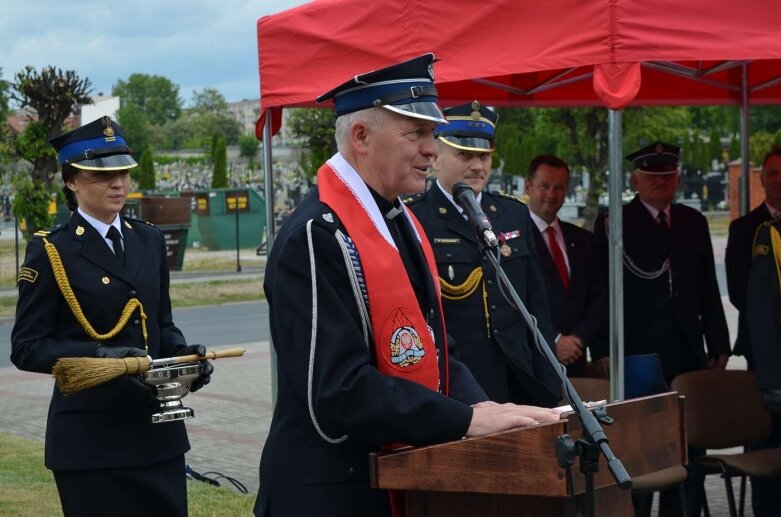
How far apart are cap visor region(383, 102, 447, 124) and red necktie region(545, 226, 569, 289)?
4.26m

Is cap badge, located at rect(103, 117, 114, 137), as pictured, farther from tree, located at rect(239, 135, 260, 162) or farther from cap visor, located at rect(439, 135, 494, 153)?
tree, located at rect(239, 135, 260, 162)

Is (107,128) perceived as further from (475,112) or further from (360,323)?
(360,323)

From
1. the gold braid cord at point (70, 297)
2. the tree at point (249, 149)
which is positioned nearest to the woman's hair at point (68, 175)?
the gold braid cord at point (70, 297)

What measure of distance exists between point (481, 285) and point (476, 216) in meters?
2.36

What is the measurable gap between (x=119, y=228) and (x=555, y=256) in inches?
122

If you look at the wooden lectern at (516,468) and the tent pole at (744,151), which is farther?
the tent pole at (744,151)

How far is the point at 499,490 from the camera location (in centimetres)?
285

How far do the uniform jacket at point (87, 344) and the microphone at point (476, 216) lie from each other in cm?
180

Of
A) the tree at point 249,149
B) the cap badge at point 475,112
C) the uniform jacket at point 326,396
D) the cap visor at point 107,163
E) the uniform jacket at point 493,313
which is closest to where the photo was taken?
the uniform jacket at point 326,396

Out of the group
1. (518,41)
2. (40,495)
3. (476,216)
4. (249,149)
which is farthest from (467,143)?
(249,149)

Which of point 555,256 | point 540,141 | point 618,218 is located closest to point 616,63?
point 618,218

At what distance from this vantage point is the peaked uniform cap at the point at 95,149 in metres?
4.96

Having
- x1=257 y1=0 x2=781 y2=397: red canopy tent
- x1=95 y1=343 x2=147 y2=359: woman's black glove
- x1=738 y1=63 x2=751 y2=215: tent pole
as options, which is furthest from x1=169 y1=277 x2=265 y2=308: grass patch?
x1=95 y1=343 x2=147 y2=359: woman's black glove

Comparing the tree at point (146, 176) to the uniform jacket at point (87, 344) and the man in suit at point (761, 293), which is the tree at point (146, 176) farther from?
the uniform jacket at point (87, 344)
